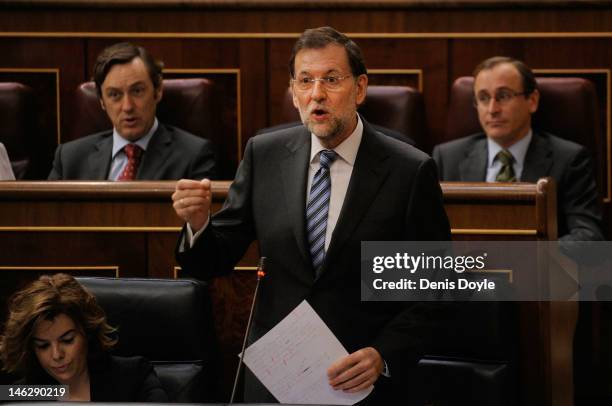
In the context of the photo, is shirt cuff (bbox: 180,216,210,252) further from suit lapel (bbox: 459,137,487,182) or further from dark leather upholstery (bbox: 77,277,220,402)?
suit lapel (bbox: 459,137,487,182)

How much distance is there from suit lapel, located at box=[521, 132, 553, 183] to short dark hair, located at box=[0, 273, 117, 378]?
880 millimetres

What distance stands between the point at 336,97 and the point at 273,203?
0.40 ft

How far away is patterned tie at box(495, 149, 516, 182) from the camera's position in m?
1.72

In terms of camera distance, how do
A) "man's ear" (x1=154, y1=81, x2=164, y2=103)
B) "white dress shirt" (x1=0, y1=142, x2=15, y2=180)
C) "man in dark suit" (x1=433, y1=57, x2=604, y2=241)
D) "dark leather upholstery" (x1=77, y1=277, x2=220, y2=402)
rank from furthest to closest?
1. "man's ear" (x1=154, y1=81, x2=164, y2=103)
2. "man in dark suit" (x1=433, y1=57, x2=604, y2=241)
3. "white dress shirt" (x1=0, y1=142, x2=15, y2=180)
4. "dark leather upholstery" (x1=77, y1=277, x2=220, y2=402)

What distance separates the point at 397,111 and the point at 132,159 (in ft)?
1.53

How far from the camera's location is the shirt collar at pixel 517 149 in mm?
1729

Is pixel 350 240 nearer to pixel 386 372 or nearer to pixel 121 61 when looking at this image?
pixel 386 372

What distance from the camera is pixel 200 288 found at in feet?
3.63

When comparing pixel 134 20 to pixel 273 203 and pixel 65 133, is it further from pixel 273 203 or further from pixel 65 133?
pixel 273 203

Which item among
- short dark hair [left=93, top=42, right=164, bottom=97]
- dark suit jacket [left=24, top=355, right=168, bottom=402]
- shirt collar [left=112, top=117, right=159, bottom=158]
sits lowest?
dark suit jacket [left=24, top=355, right=168, bottom=402]

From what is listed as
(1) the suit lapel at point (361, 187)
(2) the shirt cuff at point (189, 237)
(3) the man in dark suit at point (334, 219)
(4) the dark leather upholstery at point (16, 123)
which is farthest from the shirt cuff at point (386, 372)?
(4) the dark leather upholstery at point (16, 123)

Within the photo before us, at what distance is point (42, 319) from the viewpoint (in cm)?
105

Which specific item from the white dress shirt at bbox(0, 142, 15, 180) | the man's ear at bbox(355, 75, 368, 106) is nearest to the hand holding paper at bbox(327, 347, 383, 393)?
the man's ear at bbox(355, 75, 368, 106)

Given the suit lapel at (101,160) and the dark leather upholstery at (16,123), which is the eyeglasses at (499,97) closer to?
the suit lapel at (101,160)
